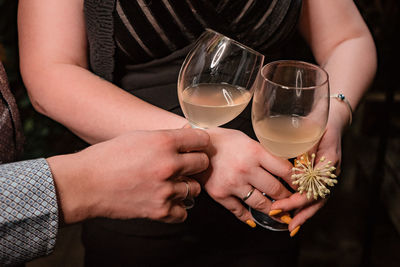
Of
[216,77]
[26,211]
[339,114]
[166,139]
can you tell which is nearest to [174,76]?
[216,77]

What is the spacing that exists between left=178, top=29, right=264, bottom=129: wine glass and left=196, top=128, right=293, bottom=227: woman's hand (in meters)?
0.06

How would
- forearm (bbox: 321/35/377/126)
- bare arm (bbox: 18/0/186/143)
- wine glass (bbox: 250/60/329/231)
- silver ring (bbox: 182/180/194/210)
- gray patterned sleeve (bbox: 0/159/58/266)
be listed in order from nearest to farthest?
gray patterned sleeve (bbox: 0/159/58/266) < wine glass (bbox: 250/60/329/231) < silver ring (bbox: 182/180/194/210) < bare arm (bbox: 18/0/186/143) < forearm (bbox: 321/35/377/126)

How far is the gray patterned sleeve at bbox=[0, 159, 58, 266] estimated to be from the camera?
890 millimetres

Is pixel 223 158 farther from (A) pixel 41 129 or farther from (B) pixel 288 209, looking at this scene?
(A) pixel 41 129

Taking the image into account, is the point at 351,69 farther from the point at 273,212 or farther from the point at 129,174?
the point at 129,174

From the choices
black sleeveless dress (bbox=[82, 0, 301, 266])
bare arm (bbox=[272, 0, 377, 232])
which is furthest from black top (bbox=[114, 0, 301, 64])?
bare arm (bbox=[272, 0, 377, 232])

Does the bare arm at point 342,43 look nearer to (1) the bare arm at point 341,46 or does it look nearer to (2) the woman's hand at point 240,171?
(1) the bare arm at point 341,46

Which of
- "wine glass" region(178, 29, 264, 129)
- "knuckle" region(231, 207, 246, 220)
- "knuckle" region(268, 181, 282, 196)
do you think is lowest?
"knuckle" region(231, 207, 246, 220)

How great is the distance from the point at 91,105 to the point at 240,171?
0.44 metres

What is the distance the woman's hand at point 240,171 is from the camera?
1.11 metres

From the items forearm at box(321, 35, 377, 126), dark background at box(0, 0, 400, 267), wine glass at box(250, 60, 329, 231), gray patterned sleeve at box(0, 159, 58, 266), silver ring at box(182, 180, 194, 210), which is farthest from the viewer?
dark background at box(0, 0, 400, 267)

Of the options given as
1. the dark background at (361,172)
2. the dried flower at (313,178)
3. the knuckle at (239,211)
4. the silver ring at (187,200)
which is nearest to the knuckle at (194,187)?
the silver ring at (187,200)

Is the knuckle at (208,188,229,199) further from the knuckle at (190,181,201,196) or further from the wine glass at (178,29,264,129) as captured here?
the wine glass at (178,29,264,129)

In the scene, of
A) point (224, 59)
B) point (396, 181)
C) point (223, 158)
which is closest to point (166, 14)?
point (224, 59)
